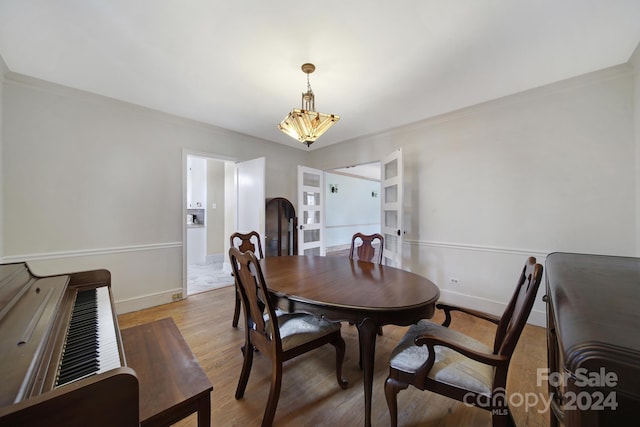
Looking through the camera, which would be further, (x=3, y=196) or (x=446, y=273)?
(x=446, y=273)

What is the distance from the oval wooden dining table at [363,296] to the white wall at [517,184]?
160 cm

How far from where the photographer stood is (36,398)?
487 millimetres

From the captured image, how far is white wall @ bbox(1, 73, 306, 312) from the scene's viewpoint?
88.9 inches

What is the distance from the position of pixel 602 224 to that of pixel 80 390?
142 inches

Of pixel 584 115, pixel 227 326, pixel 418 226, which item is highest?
pixel 584 115

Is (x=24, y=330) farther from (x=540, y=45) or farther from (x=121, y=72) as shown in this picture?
(x=540, y=45)

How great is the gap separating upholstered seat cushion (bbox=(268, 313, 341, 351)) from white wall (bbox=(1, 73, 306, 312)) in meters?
2.30

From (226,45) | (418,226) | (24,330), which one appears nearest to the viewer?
(24,330)

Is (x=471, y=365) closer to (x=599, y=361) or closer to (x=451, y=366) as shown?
(x=451, y=366)

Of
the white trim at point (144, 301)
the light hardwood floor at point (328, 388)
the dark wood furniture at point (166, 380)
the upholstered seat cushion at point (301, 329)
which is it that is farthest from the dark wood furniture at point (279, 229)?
the dark wood furniture at point (166, 380)

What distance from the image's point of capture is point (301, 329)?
1540 mm

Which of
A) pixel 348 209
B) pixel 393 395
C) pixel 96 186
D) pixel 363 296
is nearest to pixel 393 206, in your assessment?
pixel 363 296

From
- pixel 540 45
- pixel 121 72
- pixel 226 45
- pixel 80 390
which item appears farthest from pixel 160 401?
pixel 540 45

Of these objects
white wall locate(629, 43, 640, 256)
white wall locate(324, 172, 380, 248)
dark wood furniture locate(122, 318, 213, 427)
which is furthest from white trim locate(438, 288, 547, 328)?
white wall locate(324, 172, 380, 248)
